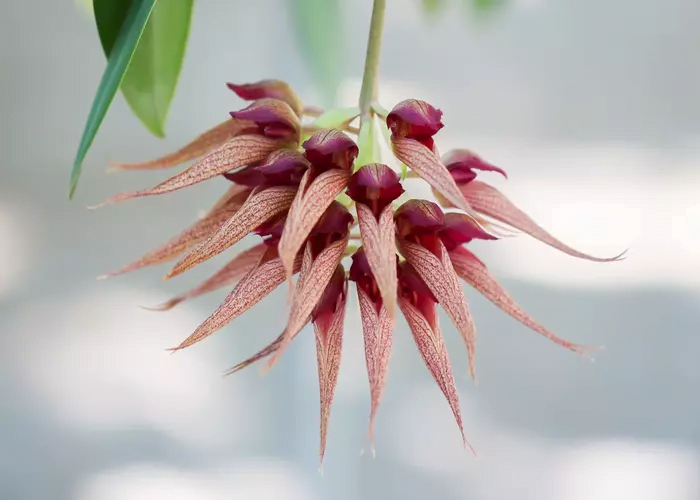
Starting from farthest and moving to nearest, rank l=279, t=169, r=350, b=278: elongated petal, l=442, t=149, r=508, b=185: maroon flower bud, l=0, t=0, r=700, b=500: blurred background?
l=0, t=0, r=700, b=500: blurred background, l=442, t=149, r=508, b=185: maroon flower bud, l=279, t=169, r=350, b=278: elongated petal

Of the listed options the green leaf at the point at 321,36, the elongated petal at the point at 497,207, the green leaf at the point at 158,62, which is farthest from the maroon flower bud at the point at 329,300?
the green leaf at the point at 321,36

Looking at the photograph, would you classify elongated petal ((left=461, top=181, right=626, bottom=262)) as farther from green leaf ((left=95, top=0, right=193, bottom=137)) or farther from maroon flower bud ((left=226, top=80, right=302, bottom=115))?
green leaf ((left=95, top=0, right=193, bottom=137))

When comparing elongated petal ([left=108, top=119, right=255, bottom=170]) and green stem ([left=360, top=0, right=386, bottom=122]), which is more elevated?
green stem ([left=360, top=0, right=386, bottom=122])

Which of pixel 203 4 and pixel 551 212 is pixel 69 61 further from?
pixel 551 212

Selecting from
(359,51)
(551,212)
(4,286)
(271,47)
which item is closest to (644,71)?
(551,212)

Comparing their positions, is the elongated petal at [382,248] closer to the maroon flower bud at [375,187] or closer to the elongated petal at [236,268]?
the maroon flower bud at [375,187]

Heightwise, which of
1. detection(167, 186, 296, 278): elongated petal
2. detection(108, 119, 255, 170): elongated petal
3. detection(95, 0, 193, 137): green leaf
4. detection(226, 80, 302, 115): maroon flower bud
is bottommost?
detection(167, 186, 296, 278): elongated petal

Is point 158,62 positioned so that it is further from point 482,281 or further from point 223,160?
point 482,281

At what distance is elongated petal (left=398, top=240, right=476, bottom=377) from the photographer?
37 centimetres

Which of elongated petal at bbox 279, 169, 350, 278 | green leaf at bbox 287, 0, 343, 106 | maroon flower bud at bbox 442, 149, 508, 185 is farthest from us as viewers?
green leaf at bbox 287, 0, 343, 106

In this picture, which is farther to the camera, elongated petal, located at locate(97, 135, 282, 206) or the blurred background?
the blurred background

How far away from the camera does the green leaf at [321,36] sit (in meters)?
0.73

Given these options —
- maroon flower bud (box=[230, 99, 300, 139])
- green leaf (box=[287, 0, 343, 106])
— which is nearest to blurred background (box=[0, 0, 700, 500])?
green leaf (box=[287, 0, 343, 106])

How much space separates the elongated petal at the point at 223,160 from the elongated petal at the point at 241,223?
4 cm
